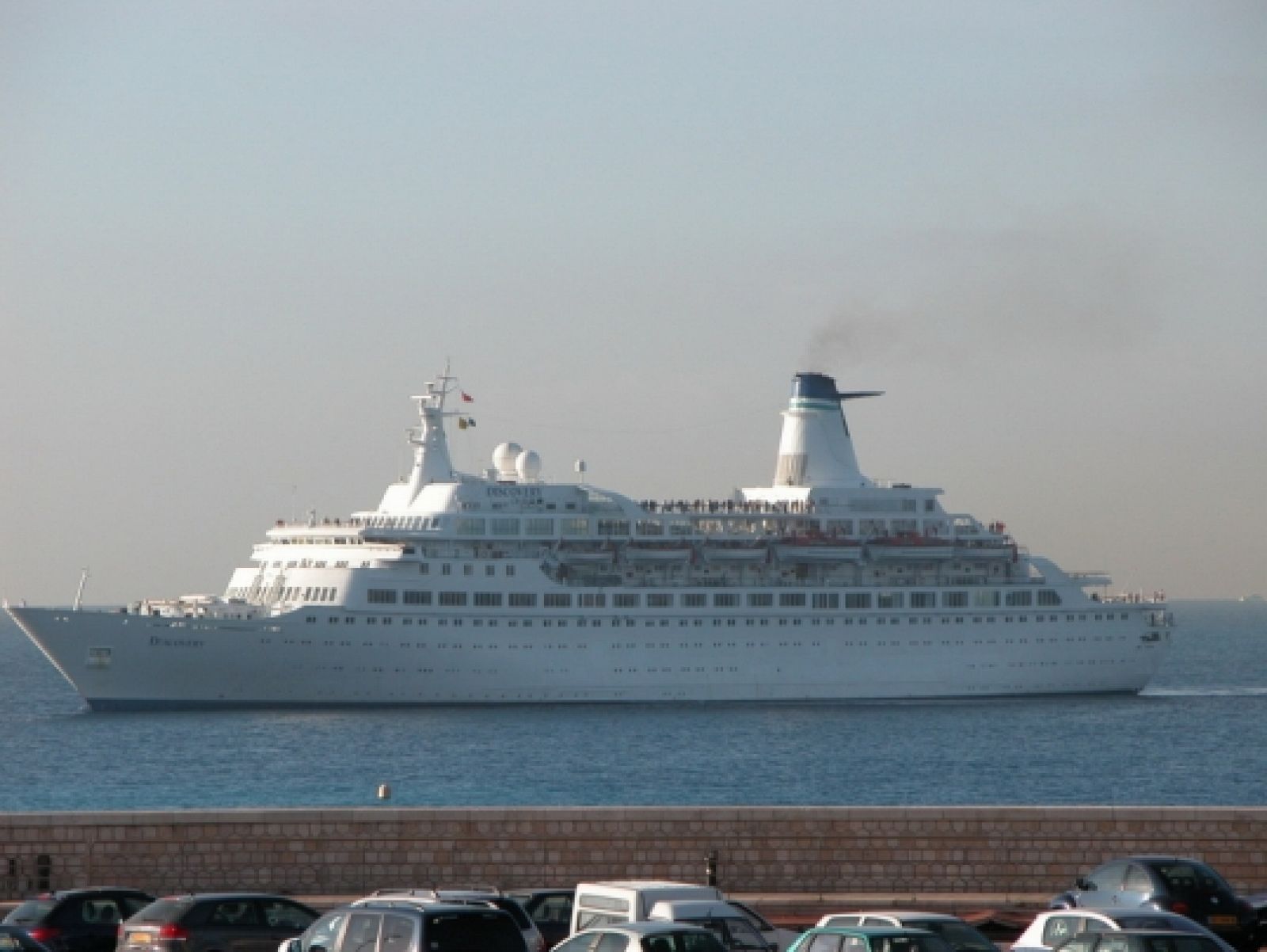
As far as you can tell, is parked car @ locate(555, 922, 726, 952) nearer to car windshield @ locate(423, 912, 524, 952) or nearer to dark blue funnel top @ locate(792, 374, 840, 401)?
car windshield @ locate(423, 912, 524, 952)

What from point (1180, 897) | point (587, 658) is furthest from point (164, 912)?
point (587, 658)

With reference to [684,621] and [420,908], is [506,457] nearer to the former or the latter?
[684,621]

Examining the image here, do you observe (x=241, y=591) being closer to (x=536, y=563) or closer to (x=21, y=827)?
(x=536, y=563)

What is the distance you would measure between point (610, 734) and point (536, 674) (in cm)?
757

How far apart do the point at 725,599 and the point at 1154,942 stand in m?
48.3

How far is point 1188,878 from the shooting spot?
1916 cm

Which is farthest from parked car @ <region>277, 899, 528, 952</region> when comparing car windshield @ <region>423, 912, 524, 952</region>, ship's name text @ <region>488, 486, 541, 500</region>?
ship's name text @ <region>488, 486, 541, 500</region>

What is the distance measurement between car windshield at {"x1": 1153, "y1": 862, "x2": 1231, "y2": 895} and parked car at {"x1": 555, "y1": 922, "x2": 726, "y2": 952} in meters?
5.43

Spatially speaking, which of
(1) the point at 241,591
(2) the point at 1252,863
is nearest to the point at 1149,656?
(1) the point at 241,591

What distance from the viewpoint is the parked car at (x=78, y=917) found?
18203mm

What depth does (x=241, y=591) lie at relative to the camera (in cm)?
6272

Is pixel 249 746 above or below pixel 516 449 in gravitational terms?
below

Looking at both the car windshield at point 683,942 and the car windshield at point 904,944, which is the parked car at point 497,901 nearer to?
the car windshield at point 683,942

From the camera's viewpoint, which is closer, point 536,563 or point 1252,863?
point 1252,863
